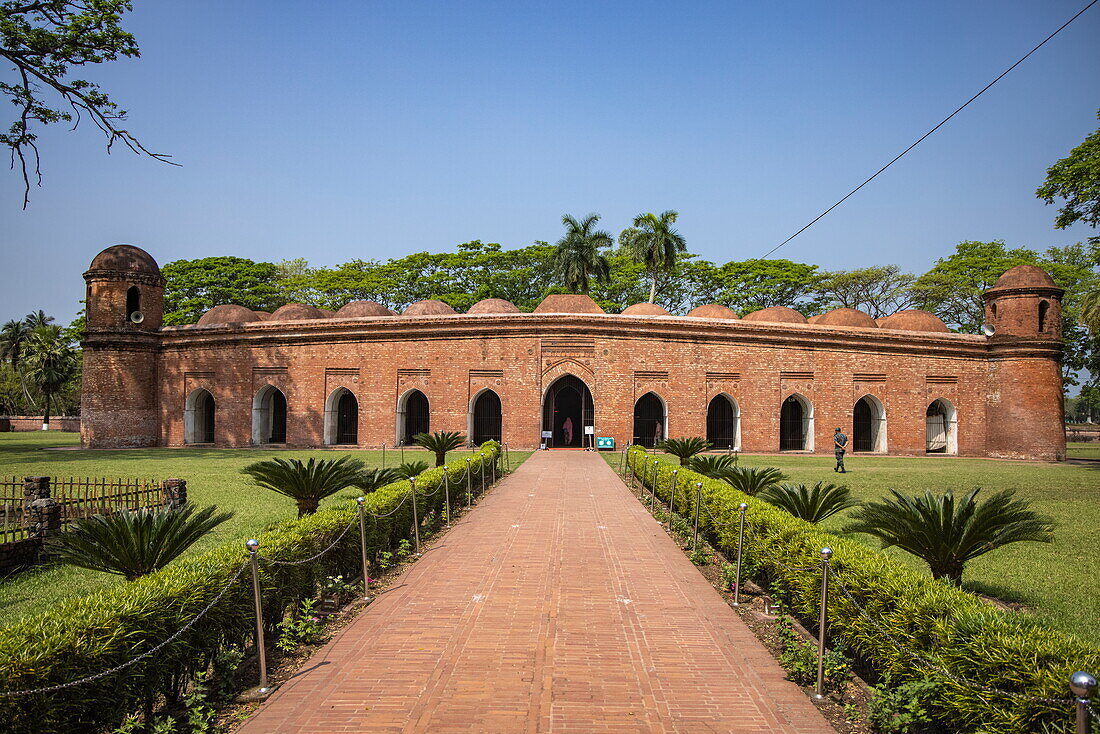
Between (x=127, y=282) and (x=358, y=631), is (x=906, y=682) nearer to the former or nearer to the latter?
(x=358, y=631)

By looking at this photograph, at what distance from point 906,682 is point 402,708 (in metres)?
3.15

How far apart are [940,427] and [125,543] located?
1160 inches

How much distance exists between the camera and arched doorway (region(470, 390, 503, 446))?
25109 mm

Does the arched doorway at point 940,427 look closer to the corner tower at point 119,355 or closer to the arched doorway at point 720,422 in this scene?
the arched doorway at point 720,422

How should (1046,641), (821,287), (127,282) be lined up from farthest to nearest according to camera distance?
(821,287) < (127,282) < (1046,641)

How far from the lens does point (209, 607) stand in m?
4.08

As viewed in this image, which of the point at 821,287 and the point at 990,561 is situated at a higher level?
the point at 821,287

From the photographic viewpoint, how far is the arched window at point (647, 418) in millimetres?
25562

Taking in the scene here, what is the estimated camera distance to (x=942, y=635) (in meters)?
3.62

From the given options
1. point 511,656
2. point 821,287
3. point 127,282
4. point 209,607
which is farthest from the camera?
point 821,287

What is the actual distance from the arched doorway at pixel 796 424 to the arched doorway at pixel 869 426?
1.77m

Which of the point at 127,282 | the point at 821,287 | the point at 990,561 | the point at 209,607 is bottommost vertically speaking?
the point at 990,561

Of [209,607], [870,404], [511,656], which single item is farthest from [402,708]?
[870,404]

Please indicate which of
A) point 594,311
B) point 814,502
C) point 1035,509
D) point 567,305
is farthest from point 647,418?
point 814,502
